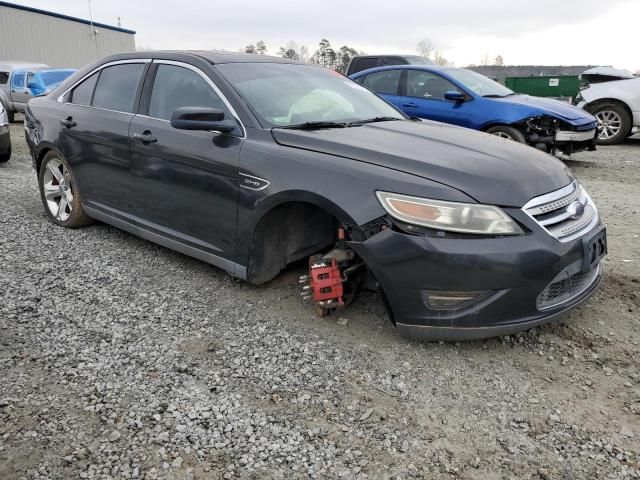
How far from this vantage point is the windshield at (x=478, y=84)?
7840mm

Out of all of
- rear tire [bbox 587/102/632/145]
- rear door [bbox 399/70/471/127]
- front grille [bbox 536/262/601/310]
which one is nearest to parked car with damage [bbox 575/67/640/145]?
rear tire [bbox 587/102/632/145]

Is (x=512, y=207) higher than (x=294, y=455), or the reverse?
(x=512, y=207)

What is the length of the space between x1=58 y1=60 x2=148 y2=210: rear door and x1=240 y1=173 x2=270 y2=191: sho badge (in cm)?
125

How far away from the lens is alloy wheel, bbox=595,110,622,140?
10.6 m

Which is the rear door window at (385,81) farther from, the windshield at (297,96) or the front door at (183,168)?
the front door at (183,168)

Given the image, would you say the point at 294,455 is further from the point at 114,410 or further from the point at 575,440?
the point at 575,440

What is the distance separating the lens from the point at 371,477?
1.98m

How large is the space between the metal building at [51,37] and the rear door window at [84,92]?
2541 centimetres

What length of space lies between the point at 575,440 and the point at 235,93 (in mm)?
2694

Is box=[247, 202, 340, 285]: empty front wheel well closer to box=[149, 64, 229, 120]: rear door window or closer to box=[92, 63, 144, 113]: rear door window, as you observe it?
box=[149, 64, 229, 120]: rear door window

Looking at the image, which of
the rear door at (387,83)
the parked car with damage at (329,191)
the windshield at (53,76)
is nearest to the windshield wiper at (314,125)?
Result: the parked car with damage at (329,191)

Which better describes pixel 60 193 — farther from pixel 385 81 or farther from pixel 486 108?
pixel 486 108

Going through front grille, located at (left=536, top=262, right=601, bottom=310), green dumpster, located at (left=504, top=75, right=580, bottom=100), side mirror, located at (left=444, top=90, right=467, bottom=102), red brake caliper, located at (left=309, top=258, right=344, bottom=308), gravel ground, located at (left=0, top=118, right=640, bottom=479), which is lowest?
gravel ground, located at (left=0, top=118, right=640, bottom=479)

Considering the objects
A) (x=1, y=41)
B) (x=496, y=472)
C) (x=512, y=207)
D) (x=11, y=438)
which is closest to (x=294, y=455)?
(x=496, y=472)
